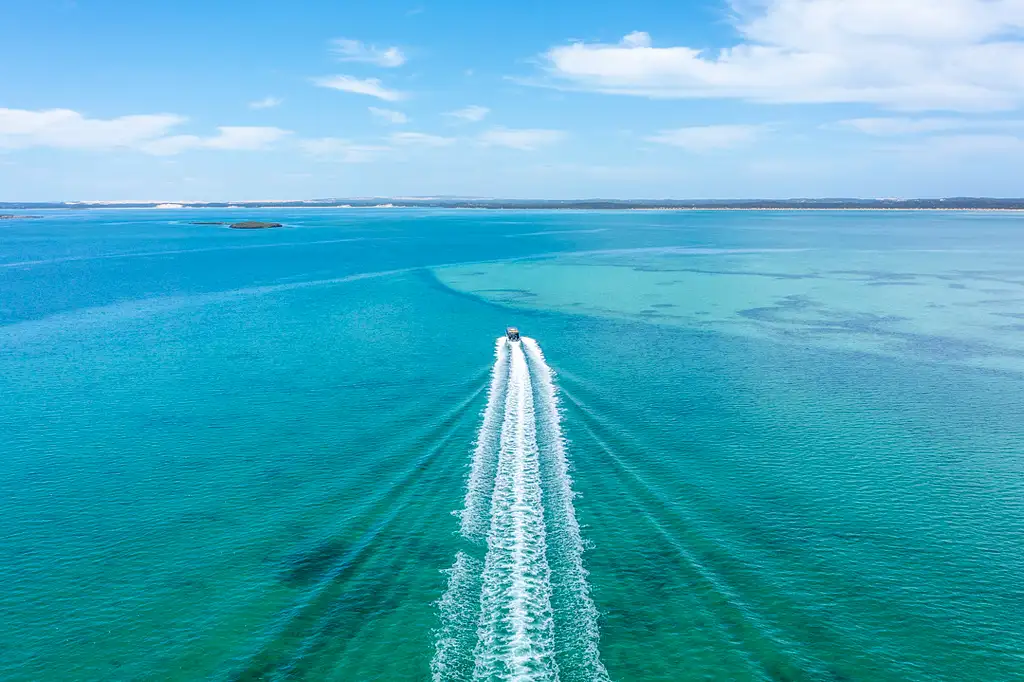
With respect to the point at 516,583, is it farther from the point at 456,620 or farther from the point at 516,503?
the point at 516,503

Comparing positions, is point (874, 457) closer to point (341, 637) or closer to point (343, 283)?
point (341, 637)

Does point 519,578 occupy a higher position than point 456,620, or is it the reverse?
point 519,578

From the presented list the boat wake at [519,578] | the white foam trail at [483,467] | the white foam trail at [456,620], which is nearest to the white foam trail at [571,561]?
the boat wake at [519,578]

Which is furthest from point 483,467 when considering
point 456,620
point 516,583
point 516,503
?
point 456,620

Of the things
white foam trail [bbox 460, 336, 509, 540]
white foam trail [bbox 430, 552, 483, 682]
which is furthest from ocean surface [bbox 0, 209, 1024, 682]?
white foam trail [bbox 460, 336, 509, 540]

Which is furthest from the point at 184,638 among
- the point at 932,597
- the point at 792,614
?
the point at 932,597

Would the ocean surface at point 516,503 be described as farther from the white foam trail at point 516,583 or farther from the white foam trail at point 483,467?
the white foam trail at point 483,467
